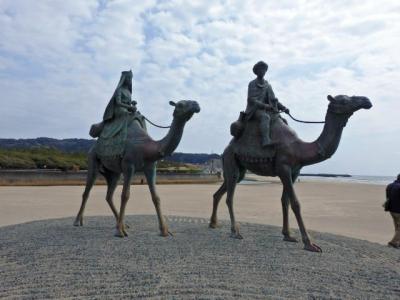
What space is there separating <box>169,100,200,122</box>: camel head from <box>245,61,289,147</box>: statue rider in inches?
52.7

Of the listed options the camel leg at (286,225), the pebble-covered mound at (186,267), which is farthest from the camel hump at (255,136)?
the pebble-covered mound at (186,267)

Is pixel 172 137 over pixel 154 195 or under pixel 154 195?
over

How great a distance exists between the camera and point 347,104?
7.75m

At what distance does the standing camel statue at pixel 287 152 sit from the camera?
782 centimetres

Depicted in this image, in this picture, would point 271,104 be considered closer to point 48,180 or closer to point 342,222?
point 342,222

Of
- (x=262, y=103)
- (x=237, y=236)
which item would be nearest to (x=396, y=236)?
(x=237, y=236)

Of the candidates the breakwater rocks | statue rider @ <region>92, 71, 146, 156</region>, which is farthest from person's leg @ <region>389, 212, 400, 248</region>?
the breakwater rocks

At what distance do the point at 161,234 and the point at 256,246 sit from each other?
2015mm

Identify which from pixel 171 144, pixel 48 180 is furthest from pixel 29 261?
pixel 48 180

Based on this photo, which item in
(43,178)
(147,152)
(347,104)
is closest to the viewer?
(347,104)

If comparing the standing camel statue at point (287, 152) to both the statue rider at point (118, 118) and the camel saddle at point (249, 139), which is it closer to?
the camel saddle at point (249, 139)

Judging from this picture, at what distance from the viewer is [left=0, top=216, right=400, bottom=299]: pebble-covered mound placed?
5.44 meters

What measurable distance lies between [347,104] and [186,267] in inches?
166

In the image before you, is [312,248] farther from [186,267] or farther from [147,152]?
[147,152]
